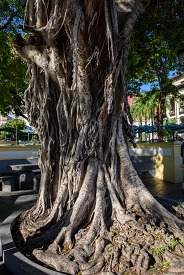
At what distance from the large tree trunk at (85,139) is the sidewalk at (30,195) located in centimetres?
123

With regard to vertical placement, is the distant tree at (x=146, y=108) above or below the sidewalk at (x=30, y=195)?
above

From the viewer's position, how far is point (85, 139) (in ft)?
11.4

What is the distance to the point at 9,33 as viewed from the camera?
24.6ft

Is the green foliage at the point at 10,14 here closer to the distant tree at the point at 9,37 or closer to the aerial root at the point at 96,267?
the distant tree at the point at 9,37

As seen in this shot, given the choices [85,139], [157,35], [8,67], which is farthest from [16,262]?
[157,35]

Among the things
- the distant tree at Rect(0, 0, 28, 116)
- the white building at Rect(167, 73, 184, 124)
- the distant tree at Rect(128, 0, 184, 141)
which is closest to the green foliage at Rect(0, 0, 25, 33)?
the distant tree at Rect(0, 0, 28, 116)

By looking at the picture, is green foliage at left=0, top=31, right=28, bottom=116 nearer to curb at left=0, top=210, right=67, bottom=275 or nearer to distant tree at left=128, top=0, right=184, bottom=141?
distant tree at left=128, top=0, right=184, bottom=141

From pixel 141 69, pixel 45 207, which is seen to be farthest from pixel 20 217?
pixel 141 69

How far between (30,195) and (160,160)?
18.0ft

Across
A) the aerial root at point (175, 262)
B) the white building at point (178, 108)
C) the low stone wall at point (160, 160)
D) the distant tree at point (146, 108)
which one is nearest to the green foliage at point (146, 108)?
the distant tree at point (146, 108)

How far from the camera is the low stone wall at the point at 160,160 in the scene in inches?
322

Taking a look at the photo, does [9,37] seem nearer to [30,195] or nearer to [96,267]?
[30,195]

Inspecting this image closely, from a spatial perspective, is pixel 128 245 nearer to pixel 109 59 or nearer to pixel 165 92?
pixel 109 59

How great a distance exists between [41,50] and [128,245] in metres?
2.99
